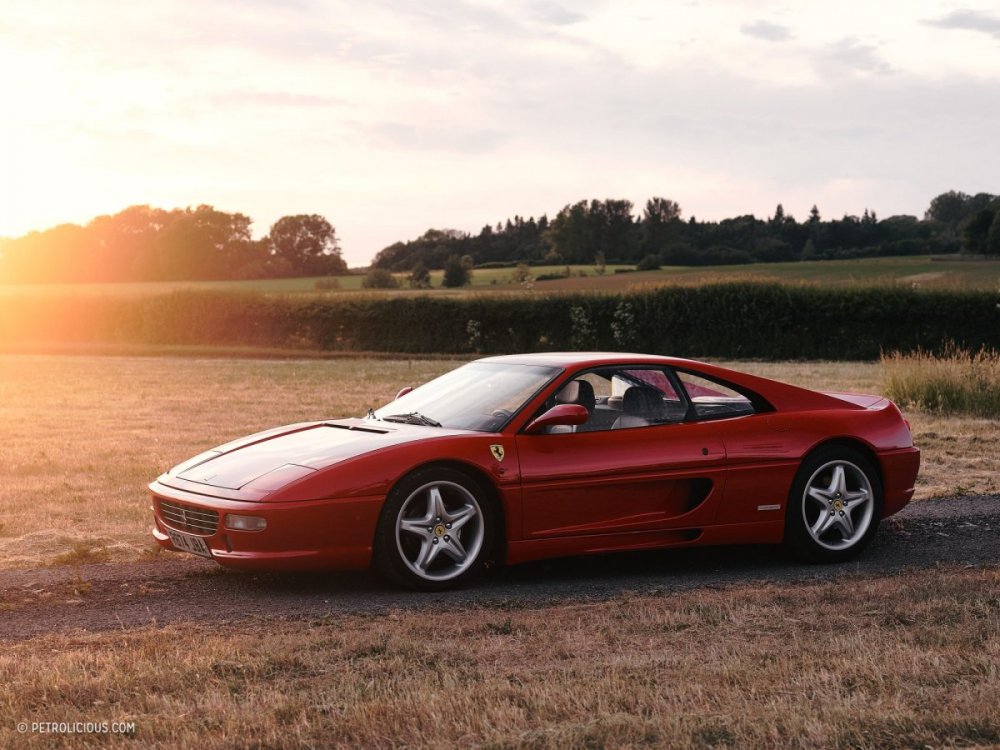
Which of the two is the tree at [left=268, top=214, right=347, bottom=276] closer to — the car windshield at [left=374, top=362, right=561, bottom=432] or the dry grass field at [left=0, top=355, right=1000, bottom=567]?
the dry grass field at [left=0, top=355, right=1000, bottom=567]

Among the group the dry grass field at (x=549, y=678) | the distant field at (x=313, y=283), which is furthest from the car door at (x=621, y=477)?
the distant field at (x=313, y=283)

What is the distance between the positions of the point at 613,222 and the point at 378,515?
81.8 metres

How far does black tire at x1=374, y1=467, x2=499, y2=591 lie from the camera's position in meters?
6.87

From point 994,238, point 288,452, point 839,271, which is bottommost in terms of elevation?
point 288,452

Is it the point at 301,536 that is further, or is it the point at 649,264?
the point at 649,264

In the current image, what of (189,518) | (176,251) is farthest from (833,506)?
(176,251)

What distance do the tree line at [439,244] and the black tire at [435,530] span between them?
69536 millimetres

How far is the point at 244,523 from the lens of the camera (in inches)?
265

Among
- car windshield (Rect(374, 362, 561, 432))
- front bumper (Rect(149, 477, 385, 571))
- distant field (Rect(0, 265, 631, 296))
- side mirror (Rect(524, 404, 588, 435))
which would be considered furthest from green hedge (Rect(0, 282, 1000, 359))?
front bumper (Rect(149, 477, 385, 571))

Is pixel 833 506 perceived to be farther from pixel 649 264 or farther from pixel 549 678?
pixel 649 264

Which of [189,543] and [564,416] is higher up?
[564,416]

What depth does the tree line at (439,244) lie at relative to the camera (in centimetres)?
8025

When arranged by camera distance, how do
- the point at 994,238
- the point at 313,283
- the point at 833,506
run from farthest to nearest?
the point at 994,238, the point at 313,283, the point at 833,506

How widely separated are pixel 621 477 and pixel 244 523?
2.22 m
